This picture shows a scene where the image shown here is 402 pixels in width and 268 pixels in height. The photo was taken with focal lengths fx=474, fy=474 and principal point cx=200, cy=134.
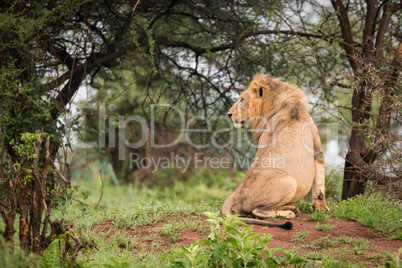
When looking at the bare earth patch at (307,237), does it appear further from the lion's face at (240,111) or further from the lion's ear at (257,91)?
the lion's ear at (257,91)

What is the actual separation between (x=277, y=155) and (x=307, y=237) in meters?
1.07

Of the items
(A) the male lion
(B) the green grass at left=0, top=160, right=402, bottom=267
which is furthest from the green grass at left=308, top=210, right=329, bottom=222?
(A) the male lion

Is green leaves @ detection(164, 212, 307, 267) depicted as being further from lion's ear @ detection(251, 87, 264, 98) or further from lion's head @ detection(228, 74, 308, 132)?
lion's ear @ detection(251, 87, 264, 98)

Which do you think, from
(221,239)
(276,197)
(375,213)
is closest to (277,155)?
(276,197)

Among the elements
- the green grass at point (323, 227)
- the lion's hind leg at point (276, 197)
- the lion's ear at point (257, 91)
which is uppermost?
the lion's ear at point (257, 91)

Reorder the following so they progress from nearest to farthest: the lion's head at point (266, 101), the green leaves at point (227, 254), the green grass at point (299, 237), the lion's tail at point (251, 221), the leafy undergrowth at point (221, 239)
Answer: the green leaves at point (227, 254) → the leafy undergrowth at point (221, 239) → the green grass at point (299, 237) → the lion's tail at point (251, 221) → the lion's head at point (266, 101)

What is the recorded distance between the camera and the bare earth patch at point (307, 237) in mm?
4422

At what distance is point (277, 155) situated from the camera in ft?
18.2

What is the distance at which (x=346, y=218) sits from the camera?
18.5 ft

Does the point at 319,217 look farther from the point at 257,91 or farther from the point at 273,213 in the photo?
the point at 257,91

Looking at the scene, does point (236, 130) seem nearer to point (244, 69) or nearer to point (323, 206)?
point (244, 69)

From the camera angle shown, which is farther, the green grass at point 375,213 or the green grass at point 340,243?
the green grass at point 375,213

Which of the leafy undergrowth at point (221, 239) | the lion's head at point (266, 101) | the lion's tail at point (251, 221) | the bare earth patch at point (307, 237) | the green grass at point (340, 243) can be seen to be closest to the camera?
the leafy undergrowth at point (221, 239)

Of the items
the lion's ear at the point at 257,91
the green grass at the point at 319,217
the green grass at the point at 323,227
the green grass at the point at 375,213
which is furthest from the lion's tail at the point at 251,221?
the lion's ear at the point at 257,91
